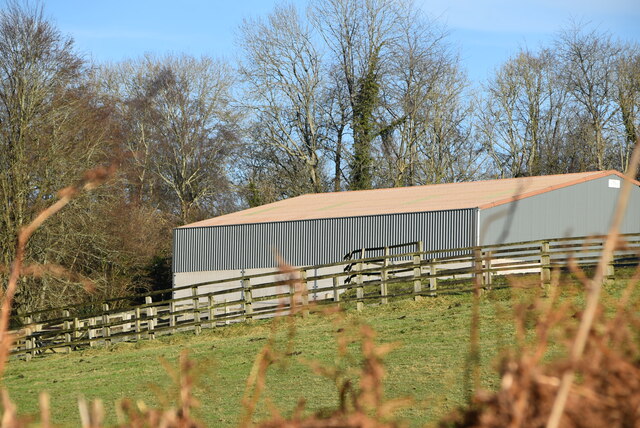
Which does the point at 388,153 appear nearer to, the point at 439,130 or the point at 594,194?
the point at 439,130

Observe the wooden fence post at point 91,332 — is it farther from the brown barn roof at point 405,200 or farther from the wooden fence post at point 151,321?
the brown barn roof at point 405,200

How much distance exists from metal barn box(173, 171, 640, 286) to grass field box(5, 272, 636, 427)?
926 cm

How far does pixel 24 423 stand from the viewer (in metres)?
1.37

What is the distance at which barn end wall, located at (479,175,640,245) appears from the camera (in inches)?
1177

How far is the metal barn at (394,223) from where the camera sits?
2970cm

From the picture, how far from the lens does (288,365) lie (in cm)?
1347

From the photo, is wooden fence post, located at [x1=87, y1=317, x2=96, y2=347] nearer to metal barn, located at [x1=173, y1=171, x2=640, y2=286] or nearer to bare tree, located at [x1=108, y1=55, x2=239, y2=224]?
metal barn, located at [x1=173, y1=171, x2=640, y2=286]

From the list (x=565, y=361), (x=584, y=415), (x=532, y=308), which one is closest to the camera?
(x=565, y=361)

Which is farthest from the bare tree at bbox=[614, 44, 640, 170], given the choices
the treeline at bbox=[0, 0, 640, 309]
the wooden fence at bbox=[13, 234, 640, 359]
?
the wooden fence at bbox=[13, 234, 640, 359]

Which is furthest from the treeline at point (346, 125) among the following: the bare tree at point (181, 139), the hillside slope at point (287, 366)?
the hillside slope at point (287, 366)

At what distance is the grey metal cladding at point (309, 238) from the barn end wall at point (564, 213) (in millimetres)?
1464

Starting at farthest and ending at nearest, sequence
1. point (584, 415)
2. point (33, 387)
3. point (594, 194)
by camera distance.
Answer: point (594, 194), point (33, 387), point (584, 415)

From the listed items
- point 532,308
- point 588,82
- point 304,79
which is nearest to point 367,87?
point 304,79

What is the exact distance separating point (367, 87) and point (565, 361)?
48.1 metres
